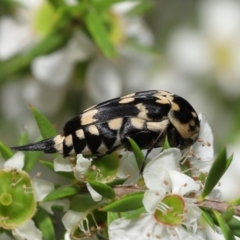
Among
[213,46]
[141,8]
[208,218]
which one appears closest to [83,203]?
[208,218]

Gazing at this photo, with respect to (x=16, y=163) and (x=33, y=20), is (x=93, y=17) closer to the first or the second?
(x=33, y=20)

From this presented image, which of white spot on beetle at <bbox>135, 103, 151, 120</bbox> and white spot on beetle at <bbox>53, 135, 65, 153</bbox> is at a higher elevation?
white spot on beetle at <bbox>53, 135, 65, 153</bbox>

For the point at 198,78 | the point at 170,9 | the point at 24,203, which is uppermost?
the point at 24,203

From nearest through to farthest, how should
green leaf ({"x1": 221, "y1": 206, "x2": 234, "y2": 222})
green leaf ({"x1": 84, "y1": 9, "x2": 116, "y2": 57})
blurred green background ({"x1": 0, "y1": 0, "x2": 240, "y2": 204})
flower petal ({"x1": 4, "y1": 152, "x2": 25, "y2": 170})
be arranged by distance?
1. green leaf ({"x1": 221, "y1": 206, "x2": 234, "y2": 222})
2. flower petal ({"x1": 4, "y1": 152, "x2": 25, "y2": 170})
3. green leaf ({"x1": 84, "y1": 9, "x2": 116, "y2": 57})
4. blurred green background ({"x1": 0, "y1": 0, "x2": 240, "y2": 204})

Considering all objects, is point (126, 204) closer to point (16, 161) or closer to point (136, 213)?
point (136, 213)

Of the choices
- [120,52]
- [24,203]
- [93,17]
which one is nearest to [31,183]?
[24,203]

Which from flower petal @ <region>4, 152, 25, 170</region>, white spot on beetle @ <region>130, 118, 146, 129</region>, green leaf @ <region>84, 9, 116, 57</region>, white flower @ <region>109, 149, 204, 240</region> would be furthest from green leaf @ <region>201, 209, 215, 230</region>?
green leaf @ <region>84, 9, 116, 57</region>

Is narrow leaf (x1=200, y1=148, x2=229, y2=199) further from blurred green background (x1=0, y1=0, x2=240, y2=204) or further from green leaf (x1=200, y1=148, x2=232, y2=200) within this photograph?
blurred green background (x1=0, y1=0, x2=240, y2=204)
